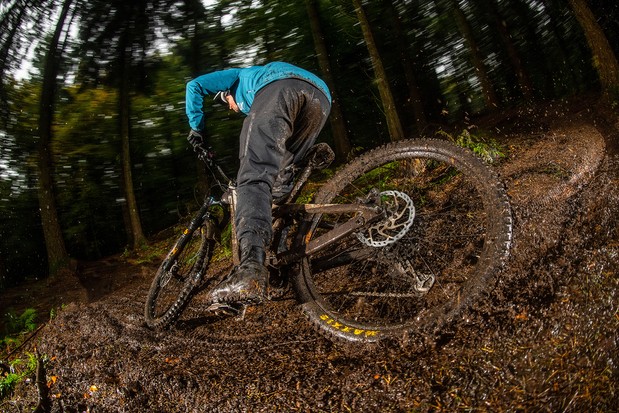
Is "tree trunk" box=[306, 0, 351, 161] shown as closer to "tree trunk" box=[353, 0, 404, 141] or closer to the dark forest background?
the dark forest background

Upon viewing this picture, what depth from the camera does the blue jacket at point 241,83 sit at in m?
2.61

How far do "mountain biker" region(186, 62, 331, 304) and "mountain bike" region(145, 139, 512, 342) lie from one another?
0.28m

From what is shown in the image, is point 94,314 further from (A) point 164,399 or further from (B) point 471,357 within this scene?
(B) point 471,357

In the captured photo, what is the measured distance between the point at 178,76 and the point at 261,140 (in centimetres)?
1871

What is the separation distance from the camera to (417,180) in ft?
12.8

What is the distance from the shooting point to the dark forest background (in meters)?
15.5

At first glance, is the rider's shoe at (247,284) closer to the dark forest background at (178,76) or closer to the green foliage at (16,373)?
the green foliage at (16,373)

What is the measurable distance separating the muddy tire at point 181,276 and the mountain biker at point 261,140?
53.1 inches

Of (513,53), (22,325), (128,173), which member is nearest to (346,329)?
(22,325)

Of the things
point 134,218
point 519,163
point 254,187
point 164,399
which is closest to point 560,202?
point 519,163

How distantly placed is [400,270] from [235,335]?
161 cm

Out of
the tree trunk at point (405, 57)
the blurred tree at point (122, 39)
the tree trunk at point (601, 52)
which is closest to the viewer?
the tree trunk at point (601, 52)

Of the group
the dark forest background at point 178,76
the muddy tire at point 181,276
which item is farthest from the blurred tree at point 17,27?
the muddy tire at point 181,276

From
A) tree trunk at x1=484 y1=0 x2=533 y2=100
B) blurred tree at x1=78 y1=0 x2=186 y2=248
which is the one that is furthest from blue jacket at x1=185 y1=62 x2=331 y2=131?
tree trunk at x1=484 y1=0 x2=533 y2=100
